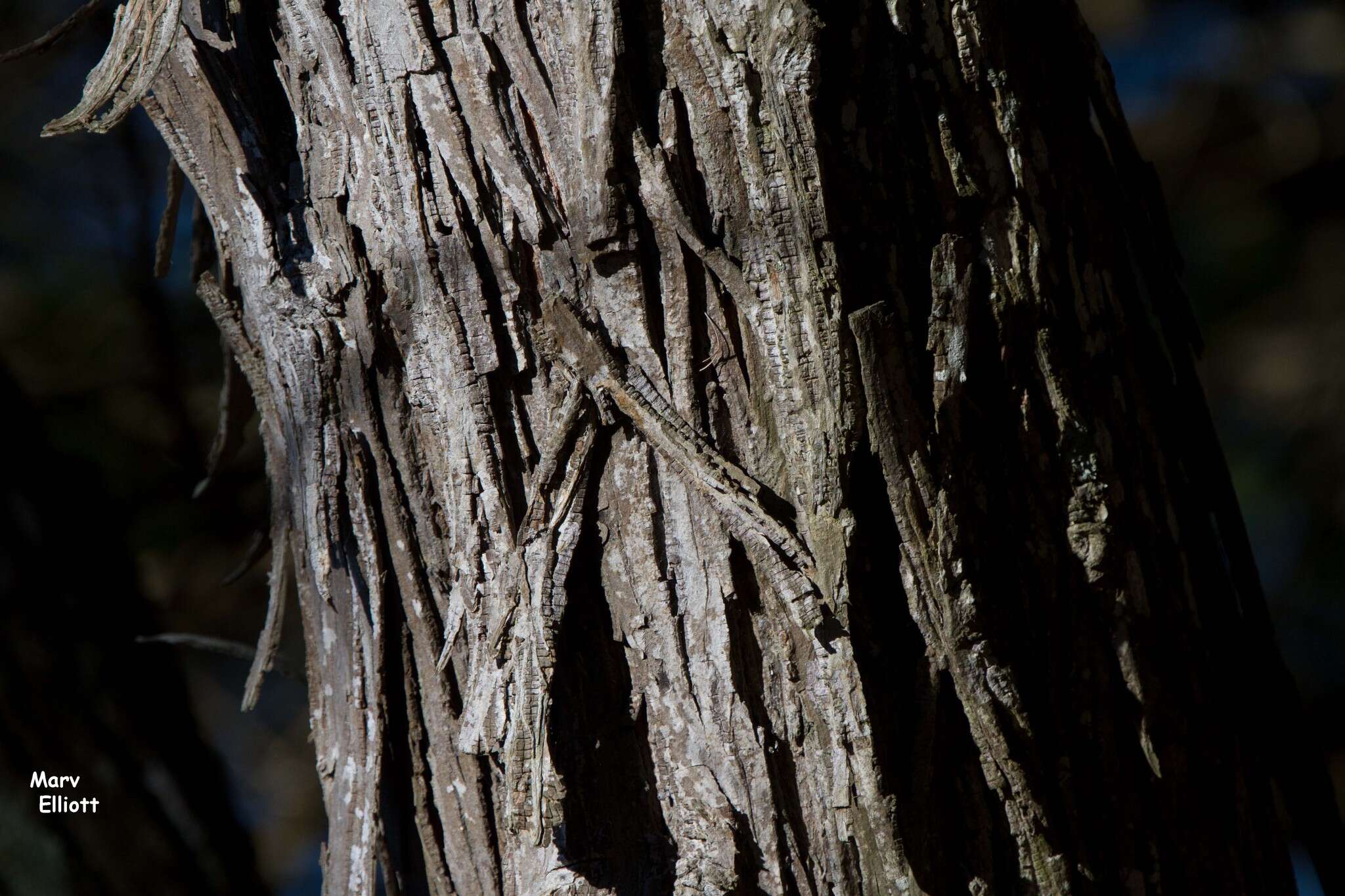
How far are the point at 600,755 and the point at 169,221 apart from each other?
0.69 meters

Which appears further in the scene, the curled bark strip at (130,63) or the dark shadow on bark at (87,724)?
the dark shadow on bark at (87,724)

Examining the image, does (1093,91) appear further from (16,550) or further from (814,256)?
(16,550)

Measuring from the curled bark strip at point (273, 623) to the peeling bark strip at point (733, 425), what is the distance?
15cm

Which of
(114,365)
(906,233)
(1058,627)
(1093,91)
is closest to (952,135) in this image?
(906,233)

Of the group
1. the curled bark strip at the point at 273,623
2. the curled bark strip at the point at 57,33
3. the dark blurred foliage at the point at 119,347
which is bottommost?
the curled bark strip at the point at 273,623

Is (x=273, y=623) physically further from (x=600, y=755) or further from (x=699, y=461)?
(x=699, y=461)

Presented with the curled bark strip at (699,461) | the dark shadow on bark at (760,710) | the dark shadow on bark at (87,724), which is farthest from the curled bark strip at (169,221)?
the dark shadow on bark at (87,724)

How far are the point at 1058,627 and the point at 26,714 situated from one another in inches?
69.9

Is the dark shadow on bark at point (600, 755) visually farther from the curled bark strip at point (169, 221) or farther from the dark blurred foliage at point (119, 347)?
the dark blurred foliage at point (119, 347)

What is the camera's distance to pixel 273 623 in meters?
0.98

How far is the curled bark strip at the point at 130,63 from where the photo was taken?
855 mm

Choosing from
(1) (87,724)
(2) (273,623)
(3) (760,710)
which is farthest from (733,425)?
(1) (87,724)

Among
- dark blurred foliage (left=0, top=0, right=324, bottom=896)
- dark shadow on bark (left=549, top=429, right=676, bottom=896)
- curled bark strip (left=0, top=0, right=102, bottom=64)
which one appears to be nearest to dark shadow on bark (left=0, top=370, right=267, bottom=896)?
dark blurred foliage (left=0, top=0, right=324, bottom=896)

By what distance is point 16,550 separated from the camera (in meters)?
1.89
